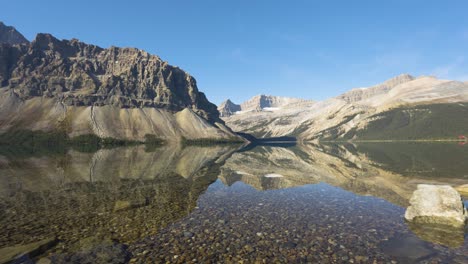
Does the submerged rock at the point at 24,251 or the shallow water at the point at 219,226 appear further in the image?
the shallow water at the point at 219,226

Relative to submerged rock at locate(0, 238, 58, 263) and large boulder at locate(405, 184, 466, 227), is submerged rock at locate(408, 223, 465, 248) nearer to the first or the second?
large boulder at locate(405, 184, 466, 227)

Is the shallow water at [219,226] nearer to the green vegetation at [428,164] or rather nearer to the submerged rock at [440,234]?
the submerged rock at [440,234]

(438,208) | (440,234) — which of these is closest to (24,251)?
(440,234)

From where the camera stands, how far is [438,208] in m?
23.5

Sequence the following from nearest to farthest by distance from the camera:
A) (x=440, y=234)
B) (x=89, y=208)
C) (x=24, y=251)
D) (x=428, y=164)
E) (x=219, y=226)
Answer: (x=24, y=251) < (x=440, y=234) < (x=219, y=226) < (x=89, y=208) < (x=428, y=164)

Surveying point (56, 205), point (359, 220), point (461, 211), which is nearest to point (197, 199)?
point (56, 205)

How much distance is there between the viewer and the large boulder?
2250 cm

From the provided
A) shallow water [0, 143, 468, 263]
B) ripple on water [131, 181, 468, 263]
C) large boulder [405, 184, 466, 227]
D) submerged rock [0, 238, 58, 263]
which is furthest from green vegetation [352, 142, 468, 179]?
submerged rock [0, 238, 58, 263]

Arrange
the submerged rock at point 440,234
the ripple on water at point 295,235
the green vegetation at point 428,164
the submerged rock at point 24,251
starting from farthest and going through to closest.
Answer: the green vegetation at point 428,164 < the submerged rock at point 440,234 < the ripple on water at point 295,235 < the submerged rock at point 24,251

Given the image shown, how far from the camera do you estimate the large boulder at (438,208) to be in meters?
22.5

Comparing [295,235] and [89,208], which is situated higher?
[89,208]

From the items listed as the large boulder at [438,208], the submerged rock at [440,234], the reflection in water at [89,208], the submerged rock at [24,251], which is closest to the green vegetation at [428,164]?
the large boulder at [438,208]

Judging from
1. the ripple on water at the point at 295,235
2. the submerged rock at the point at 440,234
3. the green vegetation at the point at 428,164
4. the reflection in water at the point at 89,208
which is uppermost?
the reflection in water at the point at 89,208

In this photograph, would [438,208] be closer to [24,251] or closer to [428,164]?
[24,251]
